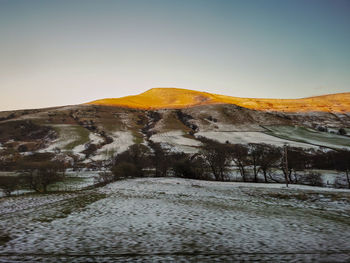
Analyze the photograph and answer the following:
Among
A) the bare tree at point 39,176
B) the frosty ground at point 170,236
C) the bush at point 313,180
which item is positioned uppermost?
the frosty ground at point 170,236

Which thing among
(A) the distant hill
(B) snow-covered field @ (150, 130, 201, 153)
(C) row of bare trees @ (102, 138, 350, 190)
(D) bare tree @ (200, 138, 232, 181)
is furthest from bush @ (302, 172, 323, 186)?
(B) snow-covered field @ (150, 130, 201, 153)

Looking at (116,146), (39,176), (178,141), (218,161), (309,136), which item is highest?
(309,136)

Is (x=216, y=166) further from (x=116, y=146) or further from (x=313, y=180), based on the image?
(x=116, y=146)

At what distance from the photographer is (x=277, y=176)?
65.4 metres

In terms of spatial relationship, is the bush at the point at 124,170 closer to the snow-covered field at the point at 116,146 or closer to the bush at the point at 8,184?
the bush at the point at 8,184

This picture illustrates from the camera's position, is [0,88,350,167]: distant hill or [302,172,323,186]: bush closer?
[302,172,323,186]: bush

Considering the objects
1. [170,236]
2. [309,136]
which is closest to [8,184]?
[170,236]

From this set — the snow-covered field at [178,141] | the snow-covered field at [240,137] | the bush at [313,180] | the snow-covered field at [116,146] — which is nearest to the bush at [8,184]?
the snow-covered field at [116,146]

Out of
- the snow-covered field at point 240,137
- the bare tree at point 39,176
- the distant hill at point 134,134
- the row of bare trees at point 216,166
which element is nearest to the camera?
the bare tree at point 39,176

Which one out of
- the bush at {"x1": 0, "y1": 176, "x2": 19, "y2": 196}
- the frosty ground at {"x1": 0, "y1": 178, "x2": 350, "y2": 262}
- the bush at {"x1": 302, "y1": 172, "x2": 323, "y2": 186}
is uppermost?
the frosty ground at {"x1": 0, "y1": 178, "x2": 350, "y2": 262}

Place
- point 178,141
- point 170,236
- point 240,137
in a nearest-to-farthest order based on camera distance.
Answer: point 170,236 → point 178,141 → point 240,137

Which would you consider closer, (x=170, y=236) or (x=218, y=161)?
(x=170, y=236)

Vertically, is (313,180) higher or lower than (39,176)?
lower

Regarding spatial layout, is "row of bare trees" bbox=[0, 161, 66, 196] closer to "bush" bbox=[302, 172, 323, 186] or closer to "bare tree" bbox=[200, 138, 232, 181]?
"bare tree" bbox=[200, 138, 232, 181]
